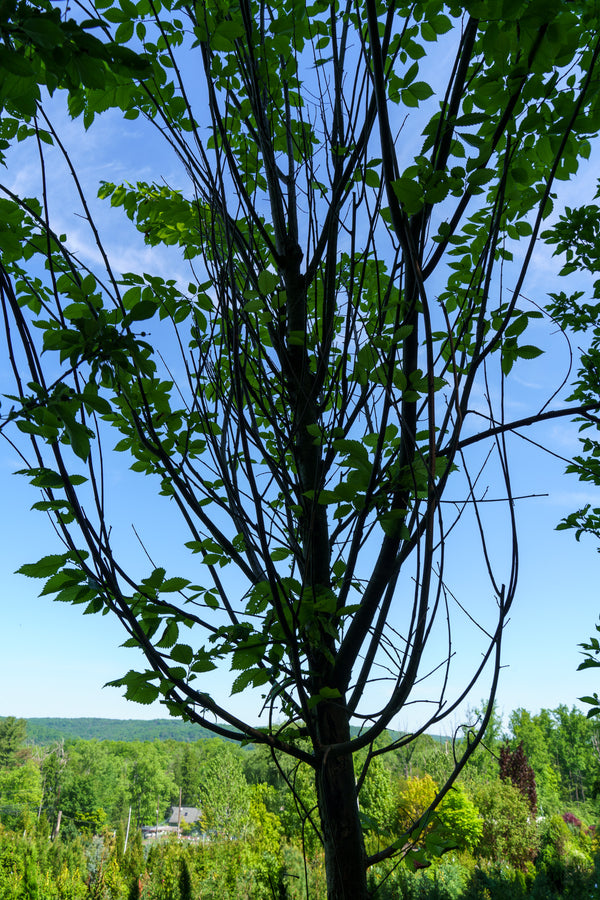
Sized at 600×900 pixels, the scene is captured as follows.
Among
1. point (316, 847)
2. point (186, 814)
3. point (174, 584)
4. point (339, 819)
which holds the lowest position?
point (186, 814)

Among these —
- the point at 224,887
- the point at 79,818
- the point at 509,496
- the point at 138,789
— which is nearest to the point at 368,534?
the point at 509,496

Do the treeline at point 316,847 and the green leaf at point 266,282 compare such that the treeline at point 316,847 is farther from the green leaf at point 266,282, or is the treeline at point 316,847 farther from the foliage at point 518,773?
the green leaf at point 266,282

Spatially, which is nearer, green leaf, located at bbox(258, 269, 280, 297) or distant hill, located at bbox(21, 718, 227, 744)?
green leaf, located at bbox(258, 269, 280, 297)

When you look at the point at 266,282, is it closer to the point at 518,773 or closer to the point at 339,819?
the point at 339,819

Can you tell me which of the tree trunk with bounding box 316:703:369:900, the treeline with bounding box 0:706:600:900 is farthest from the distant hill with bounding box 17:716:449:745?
the tree trunk with bounding box 316:703:369:900

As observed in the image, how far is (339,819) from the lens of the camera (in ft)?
4.35

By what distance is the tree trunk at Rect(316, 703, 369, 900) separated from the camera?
1.28 meters

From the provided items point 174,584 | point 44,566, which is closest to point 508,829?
point 174,584

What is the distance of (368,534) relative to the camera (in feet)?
4.39

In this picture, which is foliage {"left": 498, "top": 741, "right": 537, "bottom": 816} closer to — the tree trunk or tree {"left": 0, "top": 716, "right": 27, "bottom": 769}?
the tree trunk

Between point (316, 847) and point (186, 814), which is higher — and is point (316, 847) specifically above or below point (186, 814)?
above

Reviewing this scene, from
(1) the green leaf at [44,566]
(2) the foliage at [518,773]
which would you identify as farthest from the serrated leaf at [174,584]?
(2) the foliage at [518,773]

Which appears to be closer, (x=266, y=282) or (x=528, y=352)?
(x=266, y=282)

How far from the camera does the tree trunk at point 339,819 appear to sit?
1278 millimetres
